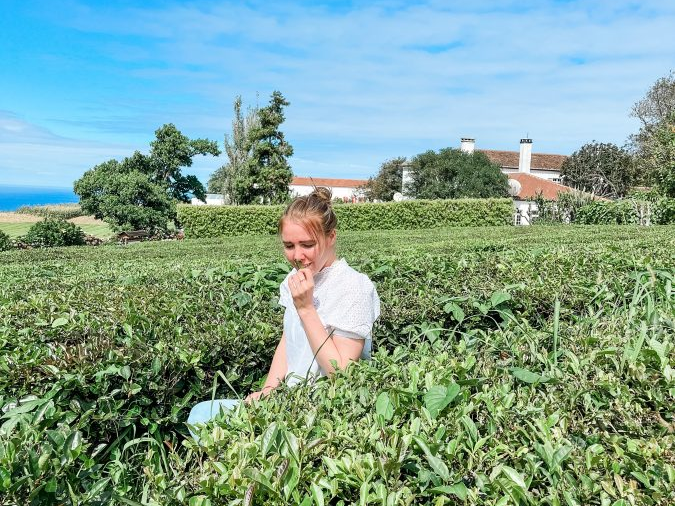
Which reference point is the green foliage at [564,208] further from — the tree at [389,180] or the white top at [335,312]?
the tree at [389,180]

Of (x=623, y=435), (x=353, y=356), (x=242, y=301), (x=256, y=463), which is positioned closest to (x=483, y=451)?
(x=623, y=435)

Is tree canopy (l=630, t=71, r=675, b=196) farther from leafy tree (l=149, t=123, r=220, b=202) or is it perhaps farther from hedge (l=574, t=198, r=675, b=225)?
leafy tree (l=149, t=123, r=220, b=202)

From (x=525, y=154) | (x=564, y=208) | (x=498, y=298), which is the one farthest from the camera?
(x=525, y=154)

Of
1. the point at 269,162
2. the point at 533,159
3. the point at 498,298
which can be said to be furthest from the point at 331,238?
the point at 533,159

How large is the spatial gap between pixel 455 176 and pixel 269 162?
16888 mm

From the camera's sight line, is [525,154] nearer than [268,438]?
No

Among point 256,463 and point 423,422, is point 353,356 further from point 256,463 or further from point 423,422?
point 256,463

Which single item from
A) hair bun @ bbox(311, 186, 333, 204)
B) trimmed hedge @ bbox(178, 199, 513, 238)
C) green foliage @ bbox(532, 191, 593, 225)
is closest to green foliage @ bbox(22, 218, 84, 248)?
trimmed hedge @ bbox(178, 199, 513, 238)

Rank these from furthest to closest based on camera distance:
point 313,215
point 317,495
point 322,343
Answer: point 313,215 → point 322,343 → point 317,495

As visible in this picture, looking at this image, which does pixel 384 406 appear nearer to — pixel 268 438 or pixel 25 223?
pixel 268 438

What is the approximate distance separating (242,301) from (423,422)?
73.8 inches

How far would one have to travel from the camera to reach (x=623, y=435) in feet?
4.61

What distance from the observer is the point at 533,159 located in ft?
202

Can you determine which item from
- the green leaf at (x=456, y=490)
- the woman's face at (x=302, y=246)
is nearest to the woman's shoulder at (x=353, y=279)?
the woman's face at (x=302, y=246)
